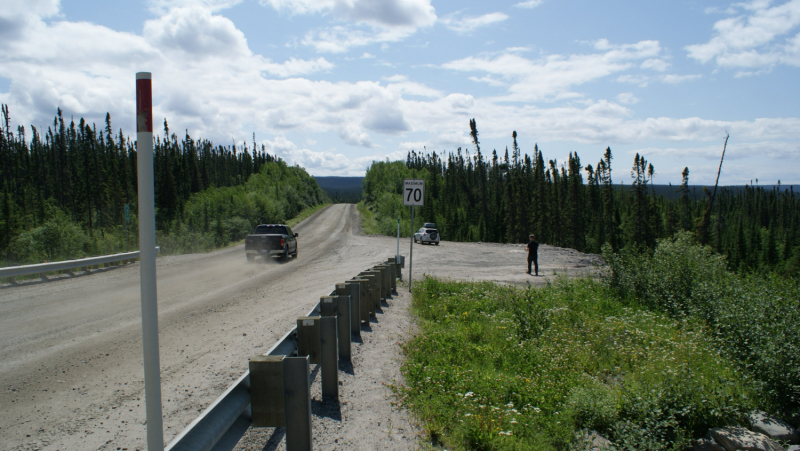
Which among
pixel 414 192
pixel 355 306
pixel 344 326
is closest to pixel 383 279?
pixel 414 192

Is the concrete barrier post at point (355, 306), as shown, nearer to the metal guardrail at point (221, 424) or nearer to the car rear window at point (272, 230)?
the metal guardrail at point (221, 424)

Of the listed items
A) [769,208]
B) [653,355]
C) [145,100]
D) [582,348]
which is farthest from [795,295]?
[769,208]

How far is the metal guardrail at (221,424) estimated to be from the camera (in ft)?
7.75

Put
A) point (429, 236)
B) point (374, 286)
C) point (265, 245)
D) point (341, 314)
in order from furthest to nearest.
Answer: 1. point (429, 236)
2. point (265, 245)
3. point (374, 286)
4. point (341, 314)

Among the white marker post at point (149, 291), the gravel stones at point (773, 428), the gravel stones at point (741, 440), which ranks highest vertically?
the white marker post at point (149, 291)

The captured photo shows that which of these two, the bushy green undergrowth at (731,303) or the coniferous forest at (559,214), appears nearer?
the bushy green undergrowth at (731,303)

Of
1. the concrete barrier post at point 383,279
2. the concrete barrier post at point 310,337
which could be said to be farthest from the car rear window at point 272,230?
the concrete barrier post at point 310,337

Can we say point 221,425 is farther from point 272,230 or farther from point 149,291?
point 272,230

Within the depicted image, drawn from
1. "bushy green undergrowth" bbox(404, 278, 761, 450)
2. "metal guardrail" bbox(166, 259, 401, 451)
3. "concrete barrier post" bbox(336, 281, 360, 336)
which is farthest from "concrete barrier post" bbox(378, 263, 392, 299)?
"metal guardrail" bbox(166, 259, 401, 451)

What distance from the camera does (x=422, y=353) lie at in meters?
7.08

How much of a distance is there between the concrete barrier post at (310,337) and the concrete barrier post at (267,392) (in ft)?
4.88

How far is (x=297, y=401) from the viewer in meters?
3.21

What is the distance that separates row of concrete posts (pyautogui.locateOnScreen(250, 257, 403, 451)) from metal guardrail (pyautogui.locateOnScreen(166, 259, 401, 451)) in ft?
0.36

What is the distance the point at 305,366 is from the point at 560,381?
5114mm
